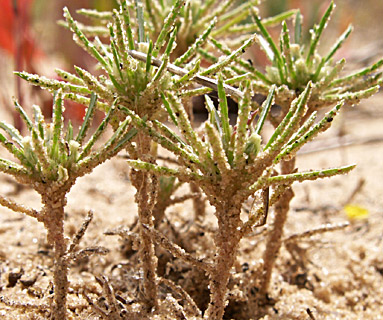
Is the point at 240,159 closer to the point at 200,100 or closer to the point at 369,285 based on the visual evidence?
the point at 369,285

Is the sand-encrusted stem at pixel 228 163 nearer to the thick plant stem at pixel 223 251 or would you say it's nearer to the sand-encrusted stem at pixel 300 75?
the thick plant stem at pixel 223 251

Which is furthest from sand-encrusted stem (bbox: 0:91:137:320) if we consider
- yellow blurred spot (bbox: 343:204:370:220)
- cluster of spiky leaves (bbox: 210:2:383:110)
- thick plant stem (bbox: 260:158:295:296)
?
yellow blurred spot (bbox: 343:204:370:220)

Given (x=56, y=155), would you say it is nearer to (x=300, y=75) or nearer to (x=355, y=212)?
(x=300, y=75)

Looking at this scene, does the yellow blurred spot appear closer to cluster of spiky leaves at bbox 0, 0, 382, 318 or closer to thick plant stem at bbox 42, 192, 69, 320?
cluster of spiky leaves at bbox 0, 0, 382, 318

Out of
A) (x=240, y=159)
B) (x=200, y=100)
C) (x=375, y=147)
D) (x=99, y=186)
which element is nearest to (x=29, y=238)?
(x=99, y=186)

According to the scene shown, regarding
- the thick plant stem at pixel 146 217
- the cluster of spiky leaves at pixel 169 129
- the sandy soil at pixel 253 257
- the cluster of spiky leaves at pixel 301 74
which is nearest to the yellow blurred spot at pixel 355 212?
the sandy soil at pixel 253 257

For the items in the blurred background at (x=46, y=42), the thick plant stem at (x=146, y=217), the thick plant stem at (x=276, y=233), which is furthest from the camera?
the blurred background at (x=46, y=42)

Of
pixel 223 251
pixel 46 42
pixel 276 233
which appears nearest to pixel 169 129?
pixel 223 251
